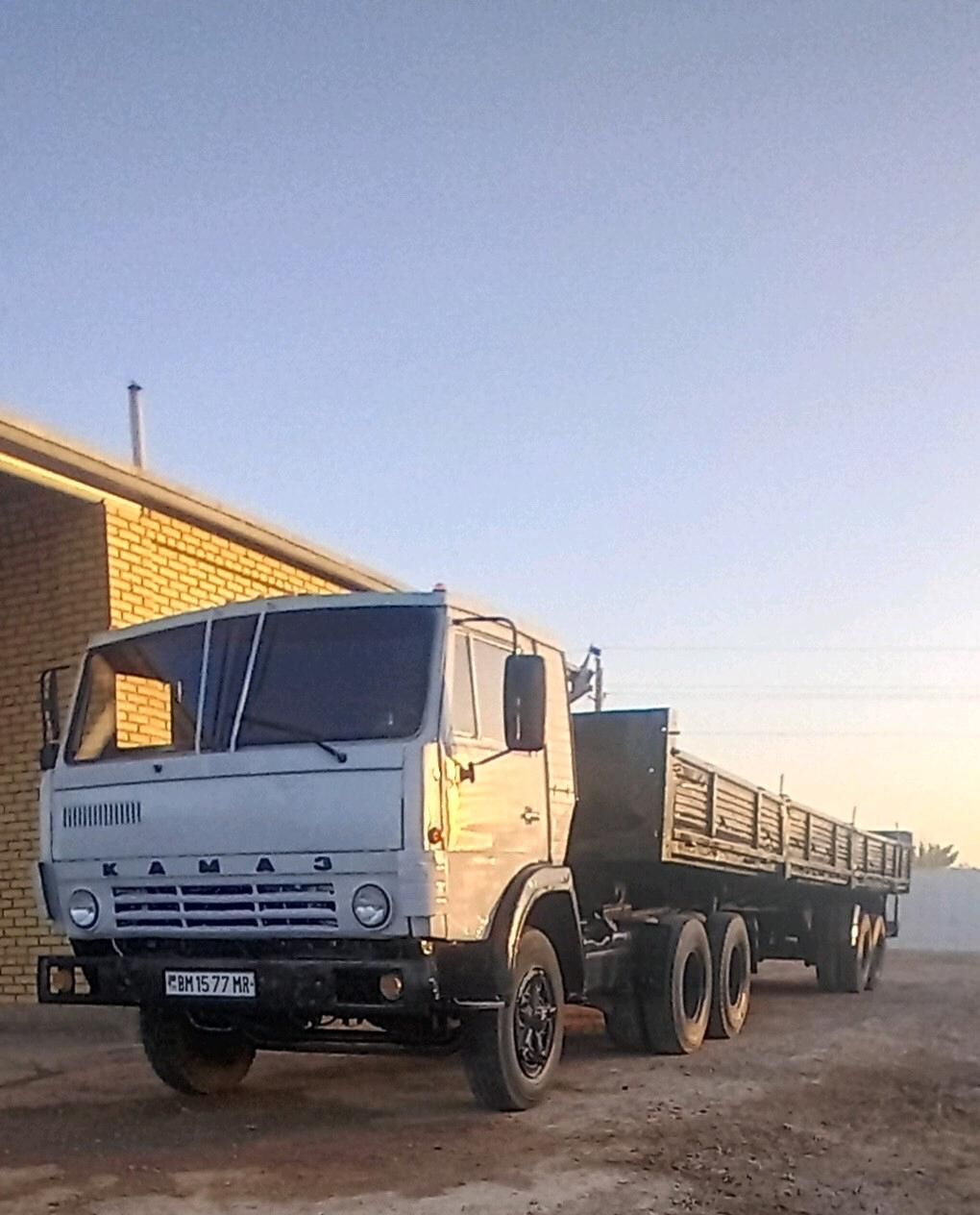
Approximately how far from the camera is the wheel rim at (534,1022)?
8289 millimetres

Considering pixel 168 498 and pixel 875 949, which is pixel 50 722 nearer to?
pixel 168 498

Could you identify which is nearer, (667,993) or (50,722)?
(50,722)

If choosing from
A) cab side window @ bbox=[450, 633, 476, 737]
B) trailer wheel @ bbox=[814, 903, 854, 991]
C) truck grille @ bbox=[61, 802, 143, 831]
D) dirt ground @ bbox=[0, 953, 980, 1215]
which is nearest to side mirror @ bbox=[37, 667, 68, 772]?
truck grille @ bbox=[61, 802, 143, 831]

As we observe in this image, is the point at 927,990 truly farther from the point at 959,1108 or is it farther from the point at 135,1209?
the point at 135,1209

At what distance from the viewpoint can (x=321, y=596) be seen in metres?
8.25

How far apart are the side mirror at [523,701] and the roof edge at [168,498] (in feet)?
13.1

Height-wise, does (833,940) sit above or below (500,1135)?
below

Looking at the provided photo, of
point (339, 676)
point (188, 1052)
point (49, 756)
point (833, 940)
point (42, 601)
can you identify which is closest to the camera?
point (339, 676)

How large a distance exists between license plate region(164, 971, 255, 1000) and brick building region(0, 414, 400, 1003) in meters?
4.30

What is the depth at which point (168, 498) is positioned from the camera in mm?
11836

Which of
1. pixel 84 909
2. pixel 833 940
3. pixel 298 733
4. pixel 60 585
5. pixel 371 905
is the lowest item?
pixel 833 940

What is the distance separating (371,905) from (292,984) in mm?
539

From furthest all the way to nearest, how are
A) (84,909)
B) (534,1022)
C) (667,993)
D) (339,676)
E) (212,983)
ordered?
(667,993), (534,1022), (84,909), (339,676), (212,983)

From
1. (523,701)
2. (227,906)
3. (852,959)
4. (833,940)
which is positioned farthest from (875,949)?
(227,906)
